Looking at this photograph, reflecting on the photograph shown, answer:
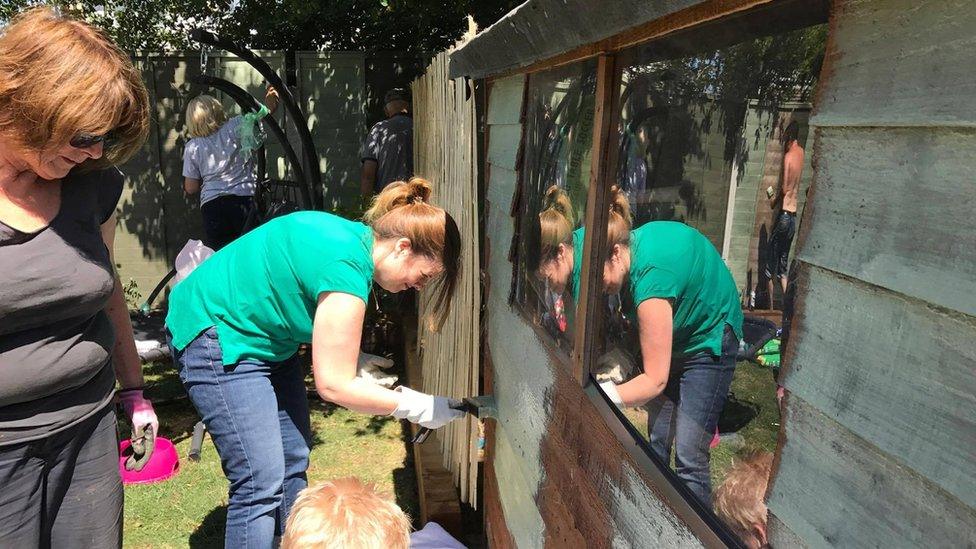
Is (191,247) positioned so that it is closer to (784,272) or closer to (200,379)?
(200,379)

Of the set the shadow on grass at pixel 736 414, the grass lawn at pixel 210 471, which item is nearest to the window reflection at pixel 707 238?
the shadow on grass at pixel 736 414

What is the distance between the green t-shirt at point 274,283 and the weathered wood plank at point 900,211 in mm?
1426

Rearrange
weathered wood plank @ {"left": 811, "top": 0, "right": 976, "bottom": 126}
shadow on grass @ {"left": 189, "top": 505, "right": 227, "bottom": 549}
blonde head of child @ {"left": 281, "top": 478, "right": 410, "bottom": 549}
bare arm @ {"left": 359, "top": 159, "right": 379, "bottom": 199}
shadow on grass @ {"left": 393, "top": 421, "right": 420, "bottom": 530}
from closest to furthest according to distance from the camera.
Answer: weathered wood plank @ {"left": 811, "top": 0, "right": 976, "bottom": 126} < blonde head of child @ {"left": 281, "top": 478, "right": 410, "bottom": 549} < shadow on grass @ {"left": 189, "top": 505, "right": 227, "bottom": 549} < shadow on grass @ {"left": 393, "top": 421, "right": 420, "bottom": 530} < bare arm @ {"left": 359, "top": 159, "right": 379, "bottom": 199}

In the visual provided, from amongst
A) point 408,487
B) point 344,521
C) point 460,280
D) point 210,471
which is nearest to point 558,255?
point 344,521

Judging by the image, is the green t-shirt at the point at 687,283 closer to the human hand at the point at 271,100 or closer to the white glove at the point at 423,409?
the white glove at the point at 423,409

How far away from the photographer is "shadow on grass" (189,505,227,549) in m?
3.30

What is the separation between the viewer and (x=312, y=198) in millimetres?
5305

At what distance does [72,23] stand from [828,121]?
1622 millimetres

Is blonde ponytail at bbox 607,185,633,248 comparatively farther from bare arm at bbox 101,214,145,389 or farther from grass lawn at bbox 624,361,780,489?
bare arm at bbox 101,214,145,389

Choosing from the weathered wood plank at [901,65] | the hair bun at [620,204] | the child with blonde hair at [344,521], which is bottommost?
the child with blonde hair at [344,521]

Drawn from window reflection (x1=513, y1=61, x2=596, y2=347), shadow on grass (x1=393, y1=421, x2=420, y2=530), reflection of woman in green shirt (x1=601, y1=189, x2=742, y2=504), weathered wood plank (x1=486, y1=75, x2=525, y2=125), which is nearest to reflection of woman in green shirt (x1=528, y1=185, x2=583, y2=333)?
window reflection (x1=513, y1=61, x2=596, y2=347)

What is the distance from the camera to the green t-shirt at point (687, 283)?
964mm

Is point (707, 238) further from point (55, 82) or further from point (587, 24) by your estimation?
point (55, 82)

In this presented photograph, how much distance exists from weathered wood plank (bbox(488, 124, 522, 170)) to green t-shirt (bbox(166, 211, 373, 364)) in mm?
522
